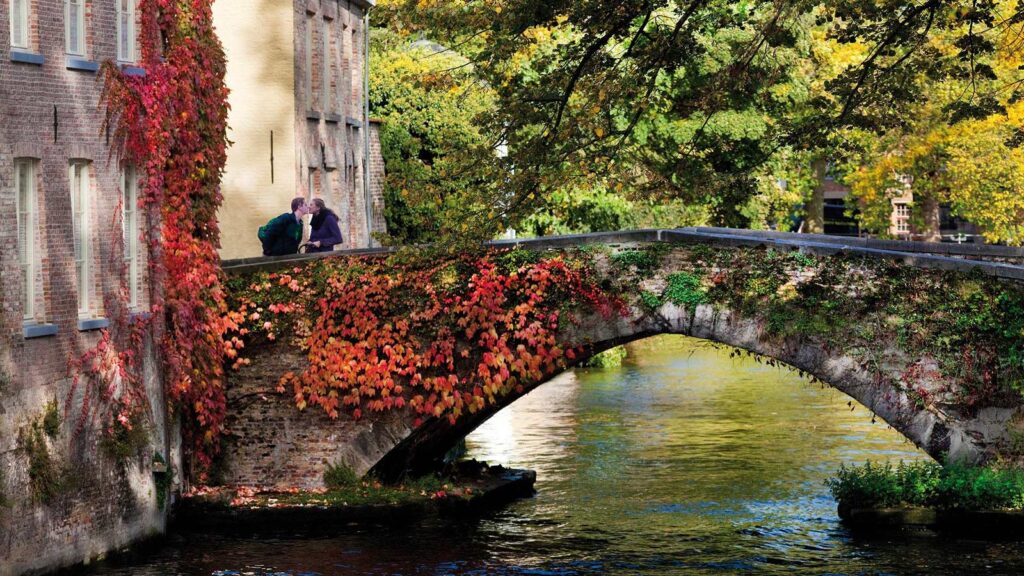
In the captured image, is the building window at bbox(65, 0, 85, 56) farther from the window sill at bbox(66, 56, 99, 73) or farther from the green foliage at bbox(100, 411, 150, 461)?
the green foliage at bbox(100, 411, 150, 461)

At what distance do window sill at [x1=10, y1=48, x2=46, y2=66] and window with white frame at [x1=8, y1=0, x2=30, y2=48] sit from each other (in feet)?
0.37

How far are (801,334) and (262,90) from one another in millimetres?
11174

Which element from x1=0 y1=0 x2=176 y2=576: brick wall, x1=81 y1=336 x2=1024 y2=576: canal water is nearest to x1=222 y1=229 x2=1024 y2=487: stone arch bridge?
x1=81 y1=336 x2=1024 y2=576: canal water

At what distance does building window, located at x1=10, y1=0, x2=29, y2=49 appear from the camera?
673 inches

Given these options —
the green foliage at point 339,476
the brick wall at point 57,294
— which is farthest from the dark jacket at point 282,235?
the brick wall at point 57,294

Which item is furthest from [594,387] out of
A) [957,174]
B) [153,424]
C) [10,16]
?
[10,16]

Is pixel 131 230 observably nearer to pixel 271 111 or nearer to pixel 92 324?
pixel 92 324

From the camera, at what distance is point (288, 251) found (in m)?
23.4

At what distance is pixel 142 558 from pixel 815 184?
1559 inches

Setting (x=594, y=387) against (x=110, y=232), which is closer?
(x=110, y=232)

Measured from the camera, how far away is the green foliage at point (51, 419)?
17.4 metres

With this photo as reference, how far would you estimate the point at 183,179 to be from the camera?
2027cm

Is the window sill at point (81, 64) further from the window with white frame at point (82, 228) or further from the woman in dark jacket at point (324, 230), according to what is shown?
the woman in dark jacket at point (324, 230)

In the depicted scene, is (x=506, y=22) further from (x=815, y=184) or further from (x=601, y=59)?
(x=815, y=184)
